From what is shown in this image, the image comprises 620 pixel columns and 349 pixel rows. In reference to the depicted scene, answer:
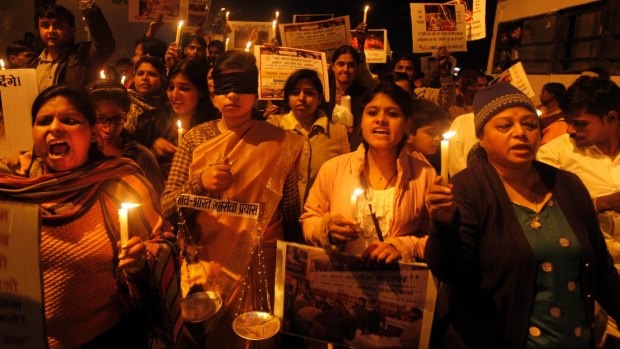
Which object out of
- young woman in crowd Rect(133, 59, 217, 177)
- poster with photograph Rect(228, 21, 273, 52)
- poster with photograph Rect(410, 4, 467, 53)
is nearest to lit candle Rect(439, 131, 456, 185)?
young woman in crowd Rect(133, 59, 217, 177)

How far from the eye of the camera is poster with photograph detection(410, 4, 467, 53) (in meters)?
6.19

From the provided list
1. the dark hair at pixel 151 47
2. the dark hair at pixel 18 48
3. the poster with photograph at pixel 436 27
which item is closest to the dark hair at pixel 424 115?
the poster with photograph at pixel 436 27

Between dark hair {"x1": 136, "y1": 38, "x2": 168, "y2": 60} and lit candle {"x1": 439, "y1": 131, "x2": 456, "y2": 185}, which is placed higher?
dark hair {"x1": 136, "y1": 38, "x2": 168, "y2": 60}

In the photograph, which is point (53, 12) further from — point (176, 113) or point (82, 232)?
point (82, 232)

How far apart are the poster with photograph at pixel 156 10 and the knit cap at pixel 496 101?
496cm

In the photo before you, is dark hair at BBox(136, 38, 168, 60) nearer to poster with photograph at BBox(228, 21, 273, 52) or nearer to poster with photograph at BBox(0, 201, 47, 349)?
poster with photograph at BBox(228, 21, 273, 52)

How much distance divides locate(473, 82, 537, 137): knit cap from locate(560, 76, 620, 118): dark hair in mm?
1142

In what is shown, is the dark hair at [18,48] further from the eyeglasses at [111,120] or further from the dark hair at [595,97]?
the dark hair at [595,97]

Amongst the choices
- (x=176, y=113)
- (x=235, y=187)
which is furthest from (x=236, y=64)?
(x=176, y=113)

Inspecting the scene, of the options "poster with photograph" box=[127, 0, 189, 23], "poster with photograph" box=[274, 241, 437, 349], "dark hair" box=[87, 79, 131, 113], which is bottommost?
"poster with photograph" box=[274, 241, 437, 349]

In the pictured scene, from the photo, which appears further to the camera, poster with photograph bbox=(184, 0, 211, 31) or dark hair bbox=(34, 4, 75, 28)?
poster with photograph bbox=(184, 0, 211, 31)

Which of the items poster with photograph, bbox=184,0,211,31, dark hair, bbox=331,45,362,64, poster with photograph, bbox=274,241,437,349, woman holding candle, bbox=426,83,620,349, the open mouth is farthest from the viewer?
poster with photograph, bbox=184,0,211,31

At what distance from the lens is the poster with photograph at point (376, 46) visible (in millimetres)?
8312

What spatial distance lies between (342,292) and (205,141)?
131 centimetres
